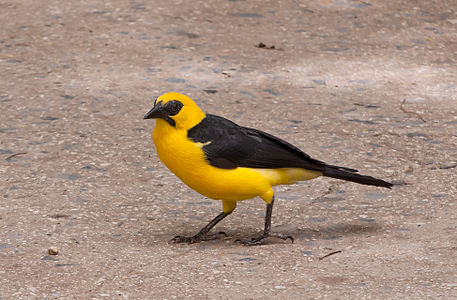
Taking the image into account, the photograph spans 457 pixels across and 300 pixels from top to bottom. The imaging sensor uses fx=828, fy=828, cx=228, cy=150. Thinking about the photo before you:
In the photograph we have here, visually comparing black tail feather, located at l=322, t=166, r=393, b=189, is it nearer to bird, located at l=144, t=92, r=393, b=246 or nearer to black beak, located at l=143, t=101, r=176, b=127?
bird, located at l=144, t=92, r=393, b=246

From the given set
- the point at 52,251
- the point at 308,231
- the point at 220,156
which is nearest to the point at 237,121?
the point at 308,231

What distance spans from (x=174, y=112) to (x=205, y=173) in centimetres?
38

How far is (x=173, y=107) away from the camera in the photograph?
4.60m

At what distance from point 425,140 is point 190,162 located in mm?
2598

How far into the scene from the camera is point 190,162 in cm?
458

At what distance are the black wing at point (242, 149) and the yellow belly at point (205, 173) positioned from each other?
40 mm

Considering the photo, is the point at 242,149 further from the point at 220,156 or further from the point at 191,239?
the point at 191,239

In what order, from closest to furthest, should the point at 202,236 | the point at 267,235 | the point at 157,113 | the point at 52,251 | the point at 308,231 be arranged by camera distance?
the point at 157,113, the point at 52,251, the point at 267,235, the point at 202,236, the point at 308,231

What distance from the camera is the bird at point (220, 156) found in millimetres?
4590

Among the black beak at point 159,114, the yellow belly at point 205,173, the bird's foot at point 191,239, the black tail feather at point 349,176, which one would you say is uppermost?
the black beak at point 159,114


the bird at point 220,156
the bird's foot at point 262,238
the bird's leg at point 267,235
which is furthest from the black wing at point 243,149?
the bird's foot at point 262,238

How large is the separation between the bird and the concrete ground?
36 cm

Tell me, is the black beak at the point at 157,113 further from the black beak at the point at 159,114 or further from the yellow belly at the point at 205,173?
Answer: the yellow belly at the point at 205,173

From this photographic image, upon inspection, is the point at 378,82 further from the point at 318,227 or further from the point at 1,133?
the point at 1,133
